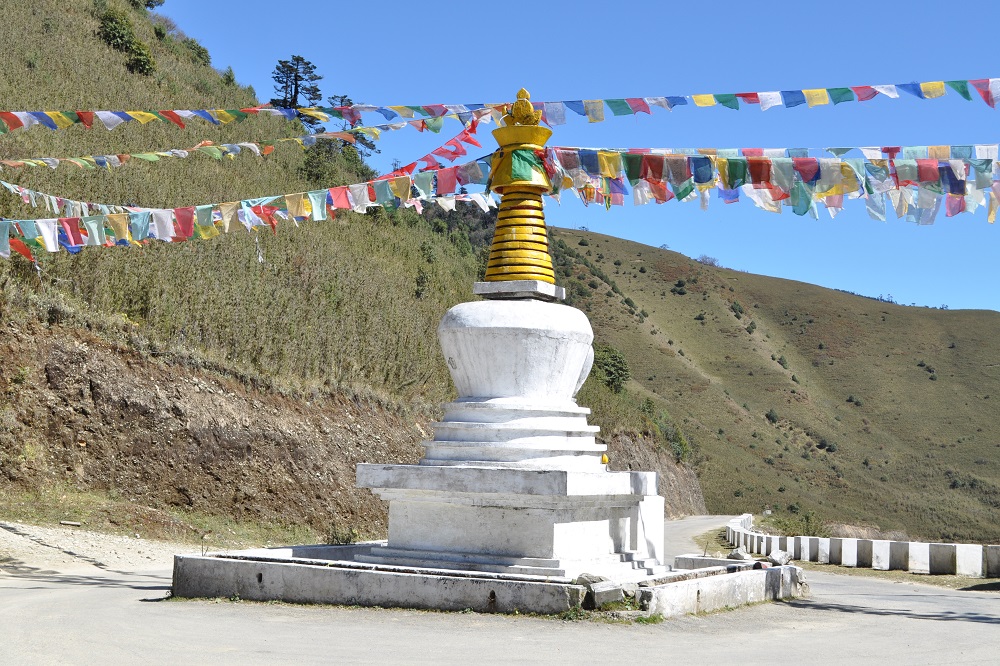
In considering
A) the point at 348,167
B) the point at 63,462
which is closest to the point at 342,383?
the point at 63,462

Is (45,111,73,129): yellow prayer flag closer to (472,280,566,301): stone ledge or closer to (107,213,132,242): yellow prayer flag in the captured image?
(107,213,132,242): yellow prayer flag

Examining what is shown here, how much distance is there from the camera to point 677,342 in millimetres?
82375

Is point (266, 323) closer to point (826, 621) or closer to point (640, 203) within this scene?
point (640, 203)

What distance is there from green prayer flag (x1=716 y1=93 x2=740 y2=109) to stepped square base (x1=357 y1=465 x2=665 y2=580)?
4.34m

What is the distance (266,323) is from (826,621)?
14.3 metres

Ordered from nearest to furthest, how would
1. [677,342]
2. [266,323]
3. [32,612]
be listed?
1. [32,612]
2. [266,323]
3. [677,342]

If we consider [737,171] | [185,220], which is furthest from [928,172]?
[185,220]

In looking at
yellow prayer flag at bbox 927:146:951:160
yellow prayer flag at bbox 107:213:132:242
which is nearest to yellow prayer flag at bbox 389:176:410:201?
yellow prayer flag at bbox 107:213:132:242

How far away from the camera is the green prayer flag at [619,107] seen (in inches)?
473

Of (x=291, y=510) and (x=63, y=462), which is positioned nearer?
(x=63, y=462)

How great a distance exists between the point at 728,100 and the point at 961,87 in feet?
7.93

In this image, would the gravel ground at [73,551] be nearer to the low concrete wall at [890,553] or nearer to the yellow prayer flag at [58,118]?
the yellow prayer flag at [58,118]

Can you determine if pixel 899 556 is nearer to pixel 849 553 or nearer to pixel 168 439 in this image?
pixel 849 553

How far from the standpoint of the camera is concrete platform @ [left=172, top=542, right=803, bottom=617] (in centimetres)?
863
